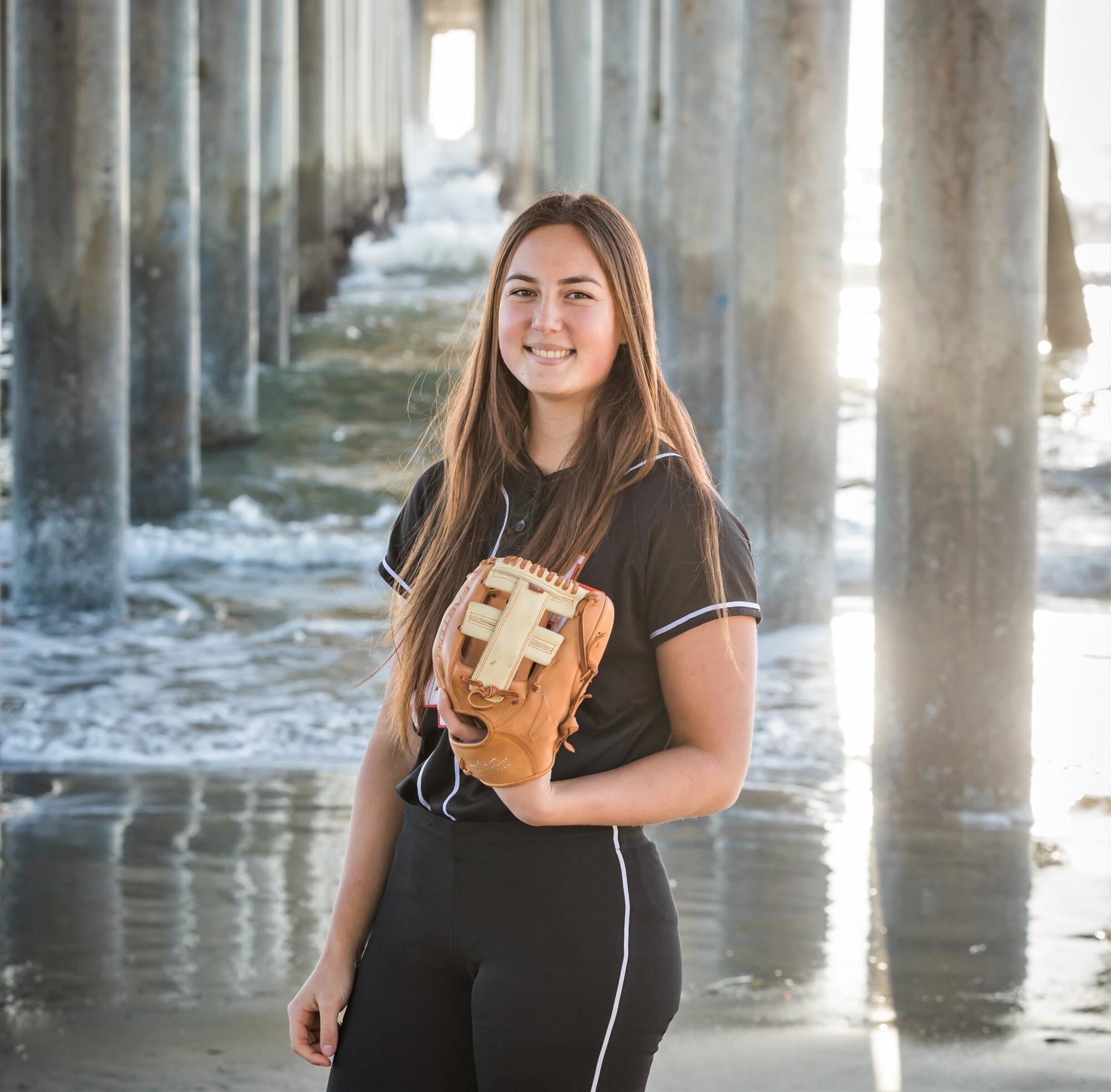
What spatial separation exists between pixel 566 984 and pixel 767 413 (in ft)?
18.7

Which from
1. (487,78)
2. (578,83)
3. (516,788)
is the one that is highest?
(487,78)

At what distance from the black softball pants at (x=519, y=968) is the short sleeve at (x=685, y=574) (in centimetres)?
22

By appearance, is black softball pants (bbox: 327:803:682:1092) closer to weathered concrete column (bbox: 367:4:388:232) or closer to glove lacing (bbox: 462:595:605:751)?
glove lacing (bbox: 462:595:605:751)

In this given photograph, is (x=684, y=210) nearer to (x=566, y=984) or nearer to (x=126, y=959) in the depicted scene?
(x=126, y=959)

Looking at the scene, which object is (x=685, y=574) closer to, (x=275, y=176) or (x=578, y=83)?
(x=275, y=176)

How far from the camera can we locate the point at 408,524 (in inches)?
69.2

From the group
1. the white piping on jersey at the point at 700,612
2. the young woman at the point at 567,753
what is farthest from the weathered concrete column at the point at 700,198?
the white piping on jersey at the point at 700,612

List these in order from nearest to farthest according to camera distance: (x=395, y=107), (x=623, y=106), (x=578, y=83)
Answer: (x=623, y=106), (x=578, y=83), (x=395, y=107)

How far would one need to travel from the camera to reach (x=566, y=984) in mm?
1518

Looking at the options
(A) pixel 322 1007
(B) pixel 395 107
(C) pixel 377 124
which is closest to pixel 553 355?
(A) pixel 322 1007

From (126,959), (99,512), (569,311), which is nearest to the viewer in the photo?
(569,311)

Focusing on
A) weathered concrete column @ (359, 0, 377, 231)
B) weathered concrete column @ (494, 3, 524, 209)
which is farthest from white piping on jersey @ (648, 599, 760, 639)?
weathered concrete column @ (494, 3, 524, 209)

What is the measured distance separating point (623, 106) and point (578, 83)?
3.05m

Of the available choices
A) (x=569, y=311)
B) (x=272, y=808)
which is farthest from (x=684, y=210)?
(x=569, y=311)
